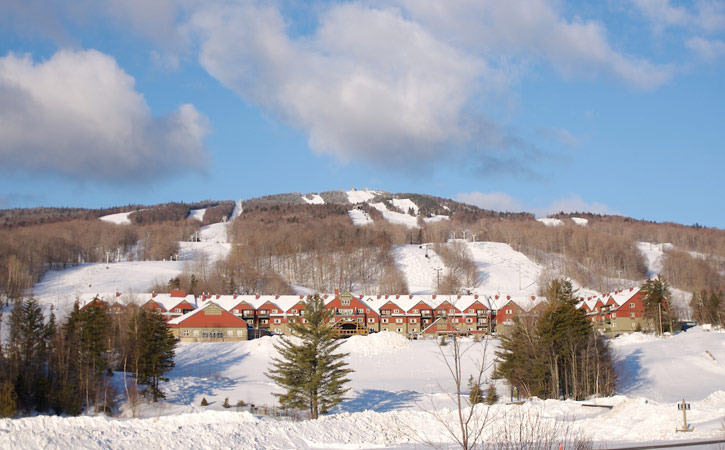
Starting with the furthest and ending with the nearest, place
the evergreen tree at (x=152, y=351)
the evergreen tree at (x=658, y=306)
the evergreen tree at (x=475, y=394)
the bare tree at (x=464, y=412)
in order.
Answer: the evergreen tree at (x=658, y=306) < the evergreen tree at (x=152, y=351) < the evergreen tree at (x=475, y=394) < the bare tree at (x=464, y=412)

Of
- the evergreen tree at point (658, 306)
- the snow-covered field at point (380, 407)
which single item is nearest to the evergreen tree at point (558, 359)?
the snow-covered field at point (380, 407)

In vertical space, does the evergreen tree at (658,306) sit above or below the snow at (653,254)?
below

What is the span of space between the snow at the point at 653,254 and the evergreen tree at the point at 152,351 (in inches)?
4843

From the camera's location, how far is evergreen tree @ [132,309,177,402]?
40.0m

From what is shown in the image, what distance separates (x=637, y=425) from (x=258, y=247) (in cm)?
11797

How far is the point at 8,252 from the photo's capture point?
112688 mm

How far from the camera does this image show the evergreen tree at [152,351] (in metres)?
40.0

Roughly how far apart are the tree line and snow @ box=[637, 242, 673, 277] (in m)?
124

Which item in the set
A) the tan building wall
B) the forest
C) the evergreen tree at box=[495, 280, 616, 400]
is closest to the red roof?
the tan building wall

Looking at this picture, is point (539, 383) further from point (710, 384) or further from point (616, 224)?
point (616, 224)

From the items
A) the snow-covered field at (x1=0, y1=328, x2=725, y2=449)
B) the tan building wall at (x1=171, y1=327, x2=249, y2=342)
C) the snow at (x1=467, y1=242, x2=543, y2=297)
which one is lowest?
the snow-covered field at (x1=0, y1=328, x2=725, y2=449)

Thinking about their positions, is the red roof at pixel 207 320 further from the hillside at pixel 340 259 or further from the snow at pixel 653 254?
the snow at pixel 653 254

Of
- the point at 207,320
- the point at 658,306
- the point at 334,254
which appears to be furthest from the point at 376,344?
the point at 334,254

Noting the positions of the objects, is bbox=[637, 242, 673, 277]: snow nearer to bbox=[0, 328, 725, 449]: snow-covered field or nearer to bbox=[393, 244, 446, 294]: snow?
bbox=[393, 244, 446, 294]: snow
